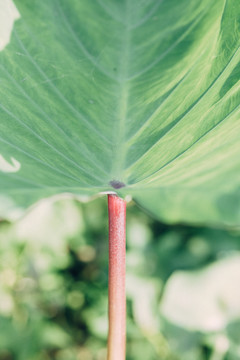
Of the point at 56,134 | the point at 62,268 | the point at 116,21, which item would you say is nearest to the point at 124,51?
the point at 116,21

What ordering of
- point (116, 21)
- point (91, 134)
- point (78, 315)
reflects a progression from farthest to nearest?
point (78, 315)
point (91, 134)
point (116, 21)

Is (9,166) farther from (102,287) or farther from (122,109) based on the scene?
(102,287)

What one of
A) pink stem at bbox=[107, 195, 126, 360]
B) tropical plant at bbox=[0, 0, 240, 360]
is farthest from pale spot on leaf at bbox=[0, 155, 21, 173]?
pink stem at bbox=[107, 195, 126, 360]

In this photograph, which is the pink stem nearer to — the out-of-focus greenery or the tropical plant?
the tropical plant

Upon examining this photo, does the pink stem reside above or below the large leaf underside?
below

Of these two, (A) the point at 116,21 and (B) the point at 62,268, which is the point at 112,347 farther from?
(B) the point at 62,268

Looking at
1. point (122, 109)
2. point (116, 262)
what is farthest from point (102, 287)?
point (122, 109)

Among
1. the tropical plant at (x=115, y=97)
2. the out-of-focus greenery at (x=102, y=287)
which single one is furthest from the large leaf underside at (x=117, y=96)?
the out-of-focus greenery at (x=102, y=287)
